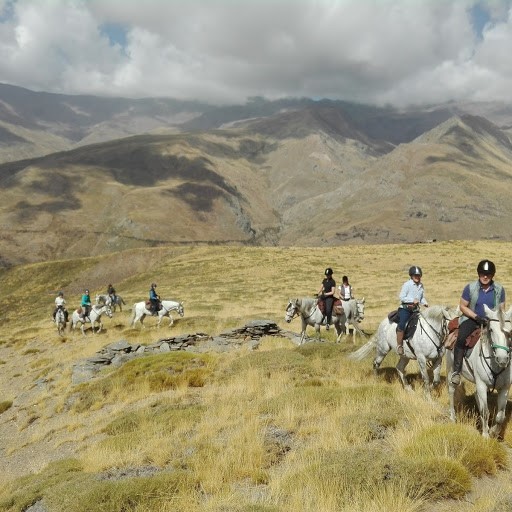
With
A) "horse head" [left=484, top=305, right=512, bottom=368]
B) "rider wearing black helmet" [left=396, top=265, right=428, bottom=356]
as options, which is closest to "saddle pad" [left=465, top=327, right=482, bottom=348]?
"horse head" [left=484, top=305, right=512, bottom=368]

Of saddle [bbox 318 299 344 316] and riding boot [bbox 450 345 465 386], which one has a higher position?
riding boot [bbox 450 345 465 386]

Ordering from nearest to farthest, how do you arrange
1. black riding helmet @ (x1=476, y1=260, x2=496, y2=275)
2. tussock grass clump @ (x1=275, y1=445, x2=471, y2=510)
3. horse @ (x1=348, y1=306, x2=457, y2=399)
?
tussock grass clump @ (x1=275, y1=445, x2=471, y2=510)
black riding helmet @ (x1=476, y1=260, x2=496, y2=275)
horse @ (x1=348, y1=306, x2=457, y2=399)

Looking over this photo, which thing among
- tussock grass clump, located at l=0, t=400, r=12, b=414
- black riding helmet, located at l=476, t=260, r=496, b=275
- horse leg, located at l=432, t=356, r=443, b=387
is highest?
black riding helmet, located at l=476, t=260, r=496, b=275

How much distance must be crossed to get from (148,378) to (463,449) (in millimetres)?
12722

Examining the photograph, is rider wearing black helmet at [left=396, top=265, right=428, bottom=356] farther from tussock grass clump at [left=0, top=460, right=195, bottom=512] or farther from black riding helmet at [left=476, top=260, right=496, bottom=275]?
tussock grass clump at [left=0, top=460, right=195, bottom=512]

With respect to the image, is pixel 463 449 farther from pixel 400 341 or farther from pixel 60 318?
pixel 60 318

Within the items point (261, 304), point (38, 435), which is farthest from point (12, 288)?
point (38, 435)

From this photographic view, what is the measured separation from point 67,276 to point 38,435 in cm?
9333

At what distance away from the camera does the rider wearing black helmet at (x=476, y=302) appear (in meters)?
8.90

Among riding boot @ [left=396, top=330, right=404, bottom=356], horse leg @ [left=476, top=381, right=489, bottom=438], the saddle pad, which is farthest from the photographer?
riding boot @ [left=396, top=330, right=404, bottom=356]

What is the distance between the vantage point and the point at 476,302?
9.20 meters

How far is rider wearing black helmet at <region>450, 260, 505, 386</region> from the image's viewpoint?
8.90 metres

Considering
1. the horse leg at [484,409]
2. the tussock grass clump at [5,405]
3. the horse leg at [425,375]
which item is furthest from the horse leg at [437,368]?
the tussock grass clump at [5,405]

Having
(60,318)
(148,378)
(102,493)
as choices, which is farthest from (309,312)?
(60,318)
